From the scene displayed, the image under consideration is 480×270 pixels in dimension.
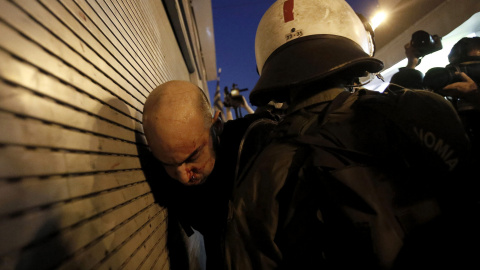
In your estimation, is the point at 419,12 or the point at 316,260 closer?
the point at 316,260

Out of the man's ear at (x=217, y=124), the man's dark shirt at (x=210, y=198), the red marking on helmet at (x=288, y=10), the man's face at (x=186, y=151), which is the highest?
the red marking on helmet at (x=288, y=10)

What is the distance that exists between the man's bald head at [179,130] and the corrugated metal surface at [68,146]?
0.71ft

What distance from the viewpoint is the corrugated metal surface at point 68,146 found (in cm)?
83

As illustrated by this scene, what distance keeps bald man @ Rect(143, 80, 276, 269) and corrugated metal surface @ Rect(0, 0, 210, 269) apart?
0.28 m

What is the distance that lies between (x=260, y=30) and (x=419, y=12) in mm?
7732

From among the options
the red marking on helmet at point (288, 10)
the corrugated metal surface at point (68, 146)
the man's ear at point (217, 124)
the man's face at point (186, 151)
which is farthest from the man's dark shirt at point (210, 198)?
the red marking on helmet at point (288, 10)

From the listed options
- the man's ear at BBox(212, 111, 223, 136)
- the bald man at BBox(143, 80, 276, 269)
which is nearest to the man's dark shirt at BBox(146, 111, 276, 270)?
the bald man at BBox(143, 80, 276, 269)

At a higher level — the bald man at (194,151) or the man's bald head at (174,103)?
the man's bald head at (174,103)

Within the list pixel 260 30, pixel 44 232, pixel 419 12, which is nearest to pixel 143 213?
pixel 44 232

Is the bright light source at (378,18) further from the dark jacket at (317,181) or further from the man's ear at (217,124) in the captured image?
the dark jacket at (317,181)

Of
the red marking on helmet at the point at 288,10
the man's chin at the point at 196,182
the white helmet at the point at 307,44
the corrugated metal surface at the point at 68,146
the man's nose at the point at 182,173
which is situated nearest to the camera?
the corrugated metal surface at the point at 68,146

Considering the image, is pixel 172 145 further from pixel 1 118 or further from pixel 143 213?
pixel 1 118

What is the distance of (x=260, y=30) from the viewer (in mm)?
2121

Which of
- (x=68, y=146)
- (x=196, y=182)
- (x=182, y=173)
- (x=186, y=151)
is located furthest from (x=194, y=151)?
(x=68, y=146)
